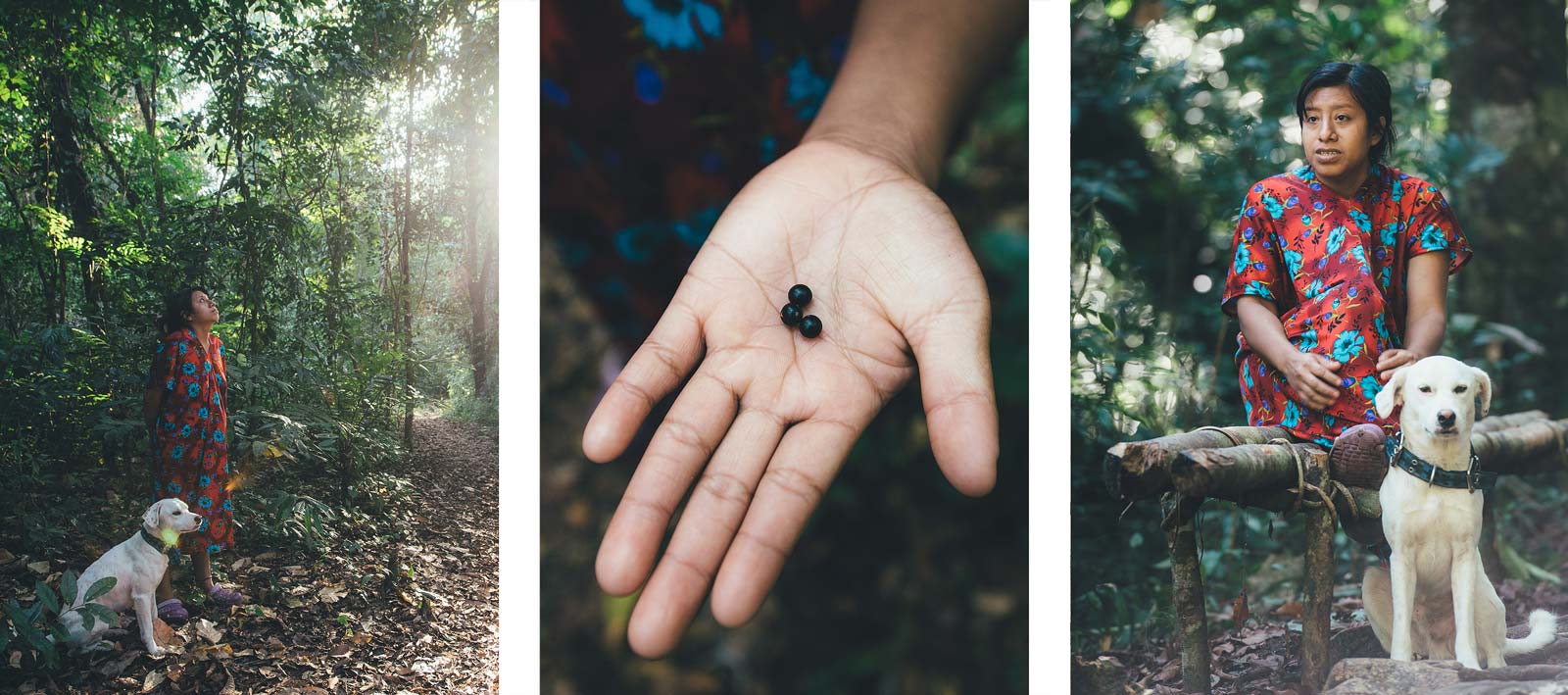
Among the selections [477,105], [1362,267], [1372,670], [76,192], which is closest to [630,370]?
[477,105]

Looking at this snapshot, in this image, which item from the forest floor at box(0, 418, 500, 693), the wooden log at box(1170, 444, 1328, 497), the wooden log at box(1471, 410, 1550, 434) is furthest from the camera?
the forest floor at box(0, 418, 500, 693)

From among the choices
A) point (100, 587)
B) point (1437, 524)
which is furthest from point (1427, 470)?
point (100, 587)

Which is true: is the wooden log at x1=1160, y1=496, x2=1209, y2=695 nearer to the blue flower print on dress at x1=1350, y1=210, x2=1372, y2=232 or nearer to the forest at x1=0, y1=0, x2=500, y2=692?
the blue flower print on dress at x1=1350, y1=210, x2=1372, y2=232

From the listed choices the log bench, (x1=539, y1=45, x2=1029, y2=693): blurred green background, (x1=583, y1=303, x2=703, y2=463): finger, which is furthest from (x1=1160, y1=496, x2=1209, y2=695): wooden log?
(x1=583, y1=303, x2=703, y2=463): finger

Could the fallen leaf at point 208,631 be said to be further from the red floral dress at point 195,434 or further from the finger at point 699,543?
the finger at point 699,543

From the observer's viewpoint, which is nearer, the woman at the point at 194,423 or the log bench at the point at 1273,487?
the log bench at the point at 1273,487

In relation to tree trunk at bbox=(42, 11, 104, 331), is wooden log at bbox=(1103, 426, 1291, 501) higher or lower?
lower

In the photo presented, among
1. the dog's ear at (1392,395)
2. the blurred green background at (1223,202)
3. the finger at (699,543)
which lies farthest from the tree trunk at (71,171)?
the dog's ear at (1392,395)
